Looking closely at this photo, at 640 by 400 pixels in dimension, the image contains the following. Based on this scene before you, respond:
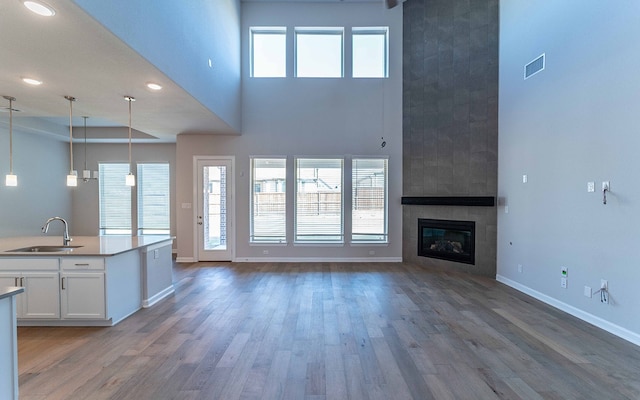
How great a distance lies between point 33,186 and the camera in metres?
6.57

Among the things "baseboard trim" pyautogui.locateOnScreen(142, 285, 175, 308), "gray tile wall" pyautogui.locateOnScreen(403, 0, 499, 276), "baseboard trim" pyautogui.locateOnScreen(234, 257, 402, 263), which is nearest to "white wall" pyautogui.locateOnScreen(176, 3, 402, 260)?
"baseboard trim" pyautogui.locateOnScreen(234, 257, 402, 263)

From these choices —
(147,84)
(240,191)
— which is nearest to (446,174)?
(240,191)

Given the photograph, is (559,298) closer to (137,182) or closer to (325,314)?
(325,314)

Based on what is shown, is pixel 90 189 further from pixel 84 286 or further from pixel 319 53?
pixel 319 53

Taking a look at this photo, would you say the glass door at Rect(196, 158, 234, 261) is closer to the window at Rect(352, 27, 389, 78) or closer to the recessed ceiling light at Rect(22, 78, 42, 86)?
the recessed ceiling light at Rect(22, 78, 42, 86)

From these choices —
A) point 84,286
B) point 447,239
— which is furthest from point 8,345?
point 447,239

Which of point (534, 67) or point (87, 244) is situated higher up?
point (534, 67)

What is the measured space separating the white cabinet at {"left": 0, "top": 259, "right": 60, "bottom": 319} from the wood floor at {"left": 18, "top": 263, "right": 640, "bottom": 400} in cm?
20

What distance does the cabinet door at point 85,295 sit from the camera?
328 cm

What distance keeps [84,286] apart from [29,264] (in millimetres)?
648

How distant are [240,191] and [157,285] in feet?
9.06

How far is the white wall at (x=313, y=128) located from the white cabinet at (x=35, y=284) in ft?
10.3

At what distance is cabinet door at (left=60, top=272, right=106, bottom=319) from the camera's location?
328 cm

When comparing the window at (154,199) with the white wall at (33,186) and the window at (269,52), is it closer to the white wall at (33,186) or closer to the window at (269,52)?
the white wall at (33,186)
